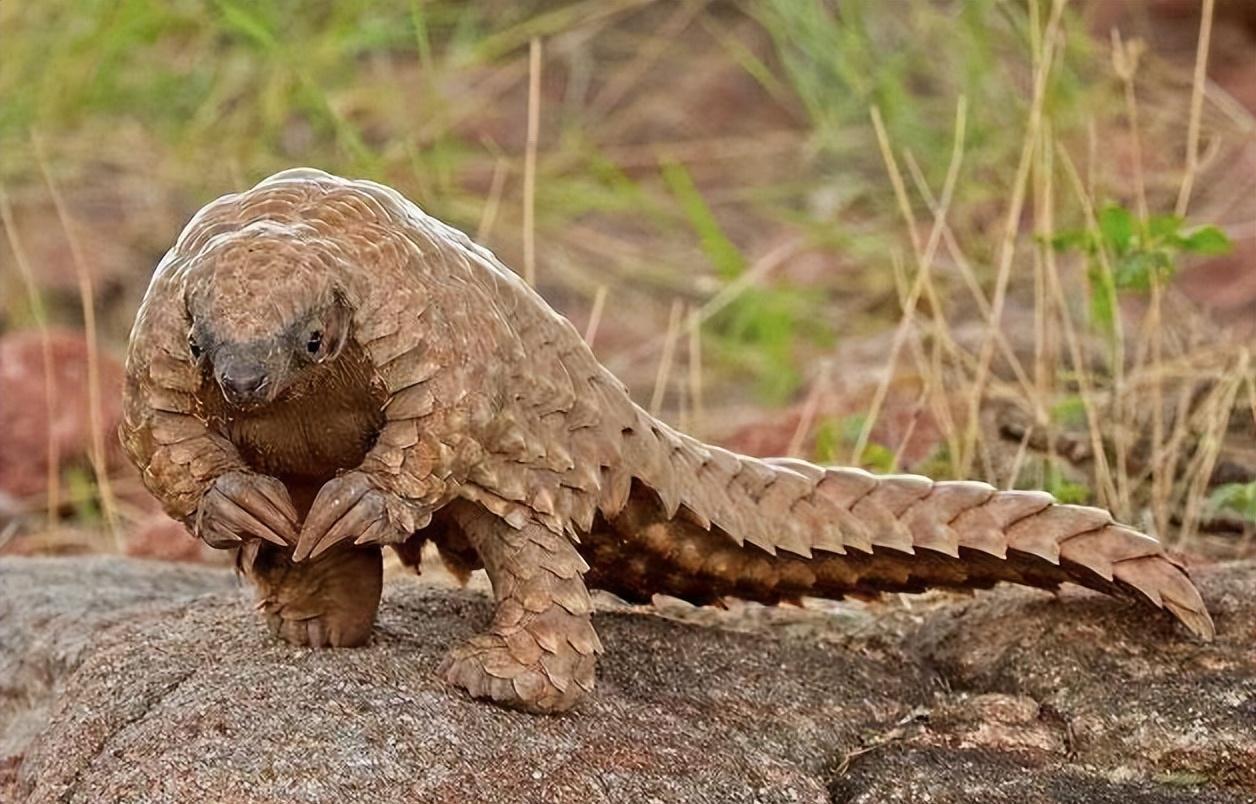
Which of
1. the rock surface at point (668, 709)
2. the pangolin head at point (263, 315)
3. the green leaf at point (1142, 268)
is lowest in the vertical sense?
the rock surface at point (668, 709)

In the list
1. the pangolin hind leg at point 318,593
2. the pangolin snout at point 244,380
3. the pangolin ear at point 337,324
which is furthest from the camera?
the pangolin hind leg at point 318,593

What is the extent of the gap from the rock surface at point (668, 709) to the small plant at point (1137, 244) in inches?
30.2

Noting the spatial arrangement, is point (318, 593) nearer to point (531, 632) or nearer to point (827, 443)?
point (531, 632)

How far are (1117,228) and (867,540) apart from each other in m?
1.18

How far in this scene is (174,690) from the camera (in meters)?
2.66

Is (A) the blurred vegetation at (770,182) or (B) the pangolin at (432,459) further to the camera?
(A) the blurred vegetation at (770,182)

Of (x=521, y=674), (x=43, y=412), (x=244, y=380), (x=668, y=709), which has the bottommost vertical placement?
(x=43, y=412)

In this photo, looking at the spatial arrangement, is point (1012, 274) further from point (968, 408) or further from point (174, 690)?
point (174, 690)

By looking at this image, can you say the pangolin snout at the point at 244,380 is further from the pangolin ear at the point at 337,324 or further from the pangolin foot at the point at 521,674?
the pangolin foot at the point at 521,674

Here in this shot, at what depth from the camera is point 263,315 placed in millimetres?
2326

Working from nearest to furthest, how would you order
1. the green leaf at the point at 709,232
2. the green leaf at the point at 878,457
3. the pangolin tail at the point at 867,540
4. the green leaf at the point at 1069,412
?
1. the pangolin tail at the point at 867,540
2. the green leaf at the point at 878,457
3. the green leaf at the point at 1069,412
4. the green leaf at the point at 709,232

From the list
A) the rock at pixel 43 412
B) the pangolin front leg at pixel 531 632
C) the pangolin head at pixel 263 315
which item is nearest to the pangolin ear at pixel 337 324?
the pangolin head at pixel 263 315

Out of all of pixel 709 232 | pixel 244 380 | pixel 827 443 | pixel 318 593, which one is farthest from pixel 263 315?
pixel 709 232

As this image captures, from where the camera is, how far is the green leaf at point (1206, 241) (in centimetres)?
367
